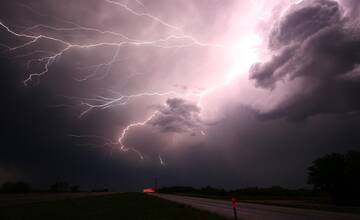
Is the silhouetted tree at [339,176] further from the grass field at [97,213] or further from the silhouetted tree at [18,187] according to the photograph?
the silhouetted tree at [18,187]

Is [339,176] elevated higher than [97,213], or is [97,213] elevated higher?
[339,176]

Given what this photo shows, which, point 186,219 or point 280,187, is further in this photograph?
point 280,187

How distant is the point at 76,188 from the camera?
17462cm

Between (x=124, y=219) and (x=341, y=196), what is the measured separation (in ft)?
91.1

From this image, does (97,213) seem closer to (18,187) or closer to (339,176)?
(339,176)

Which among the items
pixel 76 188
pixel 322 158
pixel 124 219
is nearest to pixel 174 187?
pixel 76 188

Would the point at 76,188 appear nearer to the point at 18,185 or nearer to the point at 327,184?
the point at 18,185

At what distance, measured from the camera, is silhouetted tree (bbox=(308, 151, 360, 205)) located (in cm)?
3688

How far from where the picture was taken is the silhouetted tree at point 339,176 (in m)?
36.9

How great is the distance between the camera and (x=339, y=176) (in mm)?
38750

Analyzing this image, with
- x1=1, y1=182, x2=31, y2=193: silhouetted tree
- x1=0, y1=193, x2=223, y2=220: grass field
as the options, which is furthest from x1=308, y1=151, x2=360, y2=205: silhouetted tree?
x1=1, y1=182, x2=31, y2=193: silhouetted tree

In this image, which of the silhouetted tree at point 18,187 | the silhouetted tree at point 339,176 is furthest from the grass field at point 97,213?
the silhouetted tree at point 18,187

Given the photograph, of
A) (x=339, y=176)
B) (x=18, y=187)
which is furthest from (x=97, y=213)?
(x=18, y=187)

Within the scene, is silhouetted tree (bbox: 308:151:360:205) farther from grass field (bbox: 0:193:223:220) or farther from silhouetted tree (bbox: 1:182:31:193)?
silhouetted tree (bbox: 1:182:31:193)
